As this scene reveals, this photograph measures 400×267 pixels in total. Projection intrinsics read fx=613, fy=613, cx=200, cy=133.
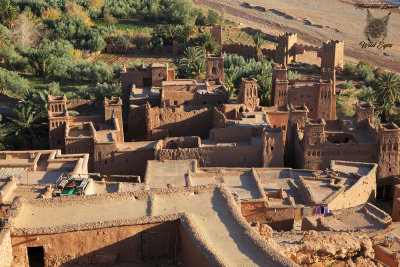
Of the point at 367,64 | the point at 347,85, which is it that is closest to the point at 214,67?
the point at 347,85

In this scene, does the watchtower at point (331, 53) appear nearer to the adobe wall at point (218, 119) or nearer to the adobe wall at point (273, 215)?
the adobe wall at point (218, 119)

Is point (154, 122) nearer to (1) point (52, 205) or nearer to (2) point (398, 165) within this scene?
(2) point (398, 165)

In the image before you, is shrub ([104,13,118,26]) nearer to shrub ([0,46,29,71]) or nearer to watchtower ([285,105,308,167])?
shrub ([0,46,29,71])

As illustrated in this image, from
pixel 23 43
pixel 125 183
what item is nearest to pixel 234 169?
pixel 125 183

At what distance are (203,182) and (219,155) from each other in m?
2.79

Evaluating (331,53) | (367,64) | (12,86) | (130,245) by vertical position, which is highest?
(331,53)

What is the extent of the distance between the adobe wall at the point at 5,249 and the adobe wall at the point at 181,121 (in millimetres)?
15780

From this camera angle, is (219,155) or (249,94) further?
(249,94)

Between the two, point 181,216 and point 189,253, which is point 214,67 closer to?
point 181,216

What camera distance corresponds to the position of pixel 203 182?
22984mm

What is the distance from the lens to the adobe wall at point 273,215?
21.1 meters

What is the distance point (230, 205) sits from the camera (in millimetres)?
14062

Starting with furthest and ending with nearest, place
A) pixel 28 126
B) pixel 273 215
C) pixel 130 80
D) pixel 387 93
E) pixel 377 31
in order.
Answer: pixel 377 31
pixel 387 93
pixel 130 80
pixel 28 126
pixel 273 215

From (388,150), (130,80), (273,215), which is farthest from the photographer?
(130,80)
